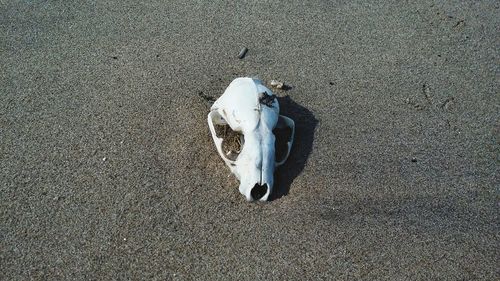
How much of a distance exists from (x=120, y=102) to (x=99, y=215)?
0.89 metres

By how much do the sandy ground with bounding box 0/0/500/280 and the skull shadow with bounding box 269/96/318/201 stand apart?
1 centimetres

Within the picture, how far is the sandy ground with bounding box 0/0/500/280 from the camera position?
2588 mm

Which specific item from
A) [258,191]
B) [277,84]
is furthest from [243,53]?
[258,191]

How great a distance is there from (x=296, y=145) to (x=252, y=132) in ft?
1.37

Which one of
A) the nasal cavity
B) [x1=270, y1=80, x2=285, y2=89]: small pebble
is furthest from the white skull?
[x1=270, y1=80, x2=285, y2=89]: small pebble

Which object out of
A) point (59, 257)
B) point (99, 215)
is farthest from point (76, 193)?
point (59, 257)

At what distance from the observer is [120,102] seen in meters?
3.33

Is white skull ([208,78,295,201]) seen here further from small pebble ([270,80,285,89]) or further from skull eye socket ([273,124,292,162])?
small pebble ([270,80,285,89])

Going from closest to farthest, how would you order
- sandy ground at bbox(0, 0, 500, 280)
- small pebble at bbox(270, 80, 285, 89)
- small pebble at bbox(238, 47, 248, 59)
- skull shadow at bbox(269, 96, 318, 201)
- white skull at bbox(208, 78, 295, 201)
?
sandy ground at bbox(0, 0, 500, 280) < white skull at bbox(208, 78, 295, 201) < skull shadow at bbox(269, 96, 318, 201) < small pebble at bbox(270, 80, 285, 89) < small pebble at bbox(238, 47, 248, 59)

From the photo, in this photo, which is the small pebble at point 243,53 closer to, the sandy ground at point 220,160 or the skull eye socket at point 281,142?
the sandy ground at point 220,160

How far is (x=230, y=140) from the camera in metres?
2.99

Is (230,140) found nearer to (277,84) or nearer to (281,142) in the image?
(281,142)

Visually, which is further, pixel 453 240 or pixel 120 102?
pixel 120 102

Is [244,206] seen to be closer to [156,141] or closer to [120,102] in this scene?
[156,141]
